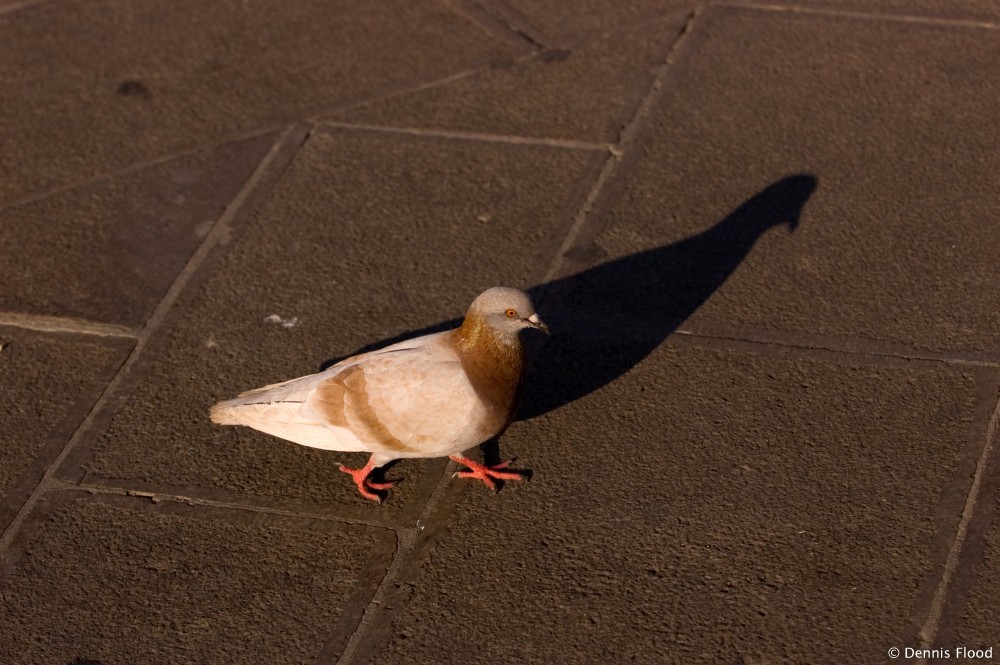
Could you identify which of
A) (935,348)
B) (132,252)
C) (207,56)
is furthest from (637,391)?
(207,56)

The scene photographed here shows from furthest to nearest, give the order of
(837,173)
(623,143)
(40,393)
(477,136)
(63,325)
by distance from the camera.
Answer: (477,136), (623,143), (837,173), (63,325), (40,393)

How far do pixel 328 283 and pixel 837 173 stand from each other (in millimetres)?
2783

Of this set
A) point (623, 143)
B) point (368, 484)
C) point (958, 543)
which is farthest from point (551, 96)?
point (958, 543)

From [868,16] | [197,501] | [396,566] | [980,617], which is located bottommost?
[980,617]

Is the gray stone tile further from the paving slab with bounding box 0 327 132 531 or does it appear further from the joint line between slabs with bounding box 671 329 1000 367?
the paving slab with bounding box 0 327 132 531

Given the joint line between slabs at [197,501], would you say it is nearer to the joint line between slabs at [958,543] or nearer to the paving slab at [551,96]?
the joint line between slabs at [958,543]

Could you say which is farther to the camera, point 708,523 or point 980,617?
point 708,523

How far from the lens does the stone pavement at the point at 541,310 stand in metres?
4.35


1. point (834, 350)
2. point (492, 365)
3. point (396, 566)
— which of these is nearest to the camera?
point (396, 566)

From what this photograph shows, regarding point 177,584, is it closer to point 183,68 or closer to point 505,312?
point 505,312

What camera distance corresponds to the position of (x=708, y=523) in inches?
179

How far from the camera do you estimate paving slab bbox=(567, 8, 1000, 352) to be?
552 cm

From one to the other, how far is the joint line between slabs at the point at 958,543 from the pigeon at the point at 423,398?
1628mm

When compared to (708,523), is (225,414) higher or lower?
higher
